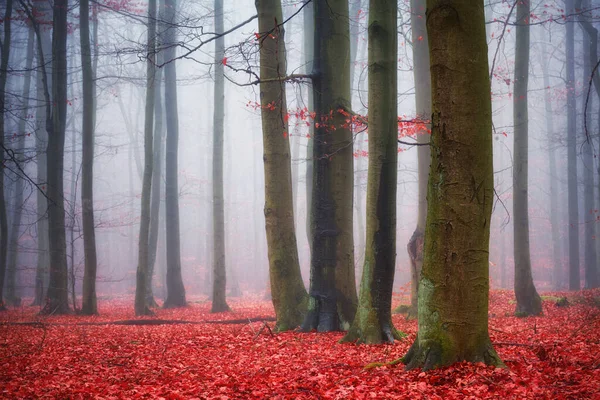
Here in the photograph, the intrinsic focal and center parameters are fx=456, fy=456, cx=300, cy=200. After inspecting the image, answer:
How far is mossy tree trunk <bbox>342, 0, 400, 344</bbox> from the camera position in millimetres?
6242

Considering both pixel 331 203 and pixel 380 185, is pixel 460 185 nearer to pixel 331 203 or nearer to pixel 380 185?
pixel 380 185

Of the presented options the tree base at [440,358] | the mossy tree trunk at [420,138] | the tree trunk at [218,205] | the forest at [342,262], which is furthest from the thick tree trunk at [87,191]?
the tree base at [440,358]

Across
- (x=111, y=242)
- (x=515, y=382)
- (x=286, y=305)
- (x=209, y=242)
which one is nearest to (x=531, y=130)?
(x=209, y=242)

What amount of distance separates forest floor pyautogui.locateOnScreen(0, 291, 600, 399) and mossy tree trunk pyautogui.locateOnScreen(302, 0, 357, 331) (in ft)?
1.92

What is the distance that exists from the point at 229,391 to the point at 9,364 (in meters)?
3.37

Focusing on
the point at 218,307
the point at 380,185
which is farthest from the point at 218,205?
the point at 380,185

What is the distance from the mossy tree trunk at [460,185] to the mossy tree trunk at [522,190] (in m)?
7.00

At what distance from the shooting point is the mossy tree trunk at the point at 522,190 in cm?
1034

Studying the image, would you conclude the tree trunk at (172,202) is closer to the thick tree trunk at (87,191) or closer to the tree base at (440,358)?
the thick tree trunk at (87,191)

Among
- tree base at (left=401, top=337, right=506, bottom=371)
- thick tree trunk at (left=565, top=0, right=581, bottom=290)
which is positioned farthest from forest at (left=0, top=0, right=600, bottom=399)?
thick tree trunk at (left=565, top=0, right=581, bottom=290)

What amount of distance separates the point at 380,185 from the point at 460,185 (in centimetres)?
216

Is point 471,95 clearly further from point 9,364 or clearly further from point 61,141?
point 61,141

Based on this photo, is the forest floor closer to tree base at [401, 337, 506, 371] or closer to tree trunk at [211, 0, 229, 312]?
tree base at [401, 337, 506, 371]

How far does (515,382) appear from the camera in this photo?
12.4 feet
